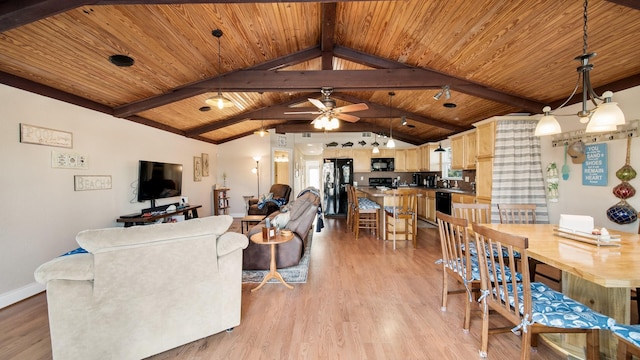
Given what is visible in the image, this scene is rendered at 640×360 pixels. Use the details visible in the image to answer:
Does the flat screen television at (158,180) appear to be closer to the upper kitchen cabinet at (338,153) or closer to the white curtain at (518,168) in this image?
the upper kitchen cabinet at (338,153)

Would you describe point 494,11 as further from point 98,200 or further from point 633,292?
point 98,200

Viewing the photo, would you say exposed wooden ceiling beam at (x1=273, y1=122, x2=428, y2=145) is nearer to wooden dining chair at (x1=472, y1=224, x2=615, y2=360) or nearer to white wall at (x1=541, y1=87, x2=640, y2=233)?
white wall at (x1=541, y1=87, x2=640, y2=233)

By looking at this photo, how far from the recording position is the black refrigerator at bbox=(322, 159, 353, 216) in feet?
25.6

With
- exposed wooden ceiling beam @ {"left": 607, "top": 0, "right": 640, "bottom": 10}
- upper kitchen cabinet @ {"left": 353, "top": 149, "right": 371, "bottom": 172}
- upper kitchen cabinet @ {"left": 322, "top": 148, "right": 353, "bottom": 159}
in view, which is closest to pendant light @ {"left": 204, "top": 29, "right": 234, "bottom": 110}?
exposed wooden ceiling beam @ {"left": 607, "top": 0, "right": 640, "bottom": 10}

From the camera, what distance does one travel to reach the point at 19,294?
269 cm

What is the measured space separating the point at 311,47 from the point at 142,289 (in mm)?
3754

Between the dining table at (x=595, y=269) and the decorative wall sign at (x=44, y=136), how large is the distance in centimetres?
503

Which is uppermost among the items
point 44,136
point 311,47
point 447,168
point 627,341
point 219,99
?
point 311,47

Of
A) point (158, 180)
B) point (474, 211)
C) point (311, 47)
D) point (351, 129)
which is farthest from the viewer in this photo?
point (351, 129)

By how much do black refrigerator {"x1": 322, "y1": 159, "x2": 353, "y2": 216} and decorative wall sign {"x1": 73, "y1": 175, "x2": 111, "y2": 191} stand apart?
5271 mm

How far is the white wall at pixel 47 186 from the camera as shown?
2.65 metres

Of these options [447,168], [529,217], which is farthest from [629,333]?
[447,168]

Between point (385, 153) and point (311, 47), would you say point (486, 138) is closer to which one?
point (311, 47)

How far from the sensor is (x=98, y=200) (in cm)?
378
